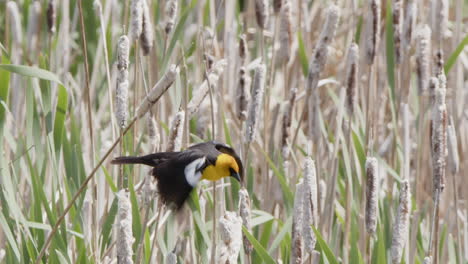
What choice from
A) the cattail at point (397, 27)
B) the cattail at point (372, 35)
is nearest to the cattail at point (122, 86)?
the cattail at point (372, 35)

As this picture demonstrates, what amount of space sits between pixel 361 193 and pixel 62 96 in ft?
2.46

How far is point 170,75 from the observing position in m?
1.04

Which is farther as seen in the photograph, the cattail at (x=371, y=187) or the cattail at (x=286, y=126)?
the cattail at (x=286, y=126)

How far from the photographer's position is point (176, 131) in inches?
46.0

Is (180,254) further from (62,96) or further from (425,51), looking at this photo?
(425,51)

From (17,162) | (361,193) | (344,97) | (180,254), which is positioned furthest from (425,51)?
(17,162)

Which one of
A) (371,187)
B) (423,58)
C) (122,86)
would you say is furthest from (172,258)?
(423,58)

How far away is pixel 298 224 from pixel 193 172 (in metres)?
0.24

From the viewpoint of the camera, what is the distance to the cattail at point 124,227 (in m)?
1.06

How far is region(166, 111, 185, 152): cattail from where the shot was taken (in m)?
1.15

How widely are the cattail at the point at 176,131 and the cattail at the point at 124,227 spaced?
0.13 metres

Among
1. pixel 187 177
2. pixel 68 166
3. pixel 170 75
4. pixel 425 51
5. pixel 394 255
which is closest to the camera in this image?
pixel 170 75

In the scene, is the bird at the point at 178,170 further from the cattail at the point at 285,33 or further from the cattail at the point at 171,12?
the cattail at the point at 285,33

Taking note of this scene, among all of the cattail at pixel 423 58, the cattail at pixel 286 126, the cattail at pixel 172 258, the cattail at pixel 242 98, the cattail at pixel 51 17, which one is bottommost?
the cattail at pixel 172 258
